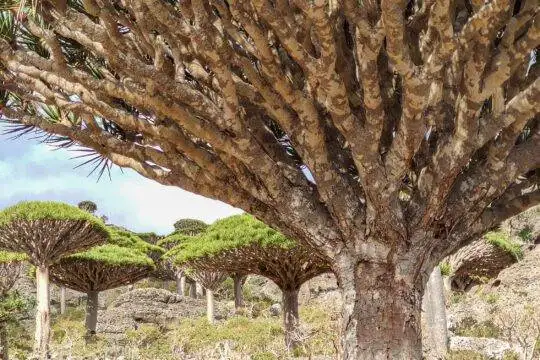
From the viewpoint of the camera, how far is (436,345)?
10102mm

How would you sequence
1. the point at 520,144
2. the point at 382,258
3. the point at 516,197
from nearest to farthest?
the point at 382,258 → the point at 520,144 → the point at 516,197

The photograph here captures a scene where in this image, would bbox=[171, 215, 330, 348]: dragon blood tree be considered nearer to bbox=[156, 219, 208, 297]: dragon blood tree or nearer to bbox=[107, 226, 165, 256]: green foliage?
bbox=[156, 219, 208, 297]: dragon blood tree

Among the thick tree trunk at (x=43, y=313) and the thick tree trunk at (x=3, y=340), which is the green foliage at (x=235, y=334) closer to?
the thick tree trunk at (x=43, y=313)

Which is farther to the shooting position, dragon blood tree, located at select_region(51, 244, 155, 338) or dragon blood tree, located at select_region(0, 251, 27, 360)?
dragon blood tree, located at select_region(51, 244, 155, 338)

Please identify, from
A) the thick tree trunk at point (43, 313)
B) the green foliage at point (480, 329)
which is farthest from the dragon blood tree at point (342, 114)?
the thick tree trunk at point (43, 313)

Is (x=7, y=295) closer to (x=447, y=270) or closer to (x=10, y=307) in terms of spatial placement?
(x=10, y=307)

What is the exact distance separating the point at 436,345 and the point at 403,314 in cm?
694

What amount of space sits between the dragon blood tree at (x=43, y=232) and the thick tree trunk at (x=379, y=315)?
12.0m

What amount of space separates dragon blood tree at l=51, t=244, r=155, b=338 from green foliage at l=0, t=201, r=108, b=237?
5575mm

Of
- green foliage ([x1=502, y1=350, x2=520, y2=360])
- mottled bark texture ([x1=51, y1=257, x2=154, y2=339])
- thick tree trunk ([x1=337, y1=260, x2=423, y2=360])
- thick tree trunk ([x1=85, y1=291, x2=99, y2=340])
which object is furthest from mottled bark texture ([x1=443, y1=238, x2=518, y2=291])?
thick tree trunk ([x1=337, y1=260, x2=423, y2=360])

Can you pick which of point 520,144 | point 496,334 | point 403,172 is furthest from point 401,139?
point 496,334

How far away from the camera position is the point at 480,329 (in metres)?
14.5

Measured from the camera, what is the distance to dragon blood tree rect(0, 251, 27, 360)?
1166cm

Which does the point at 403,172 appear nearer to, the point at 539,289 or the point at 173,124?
the point at 173,124
